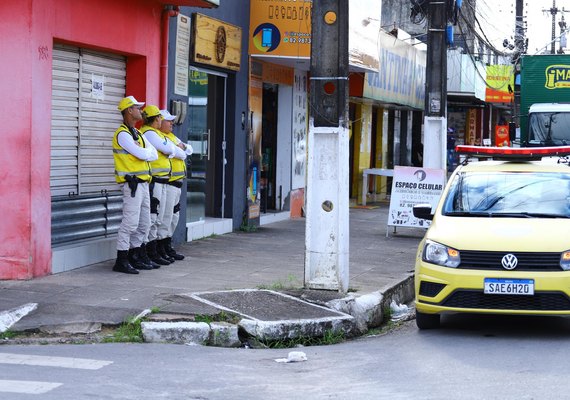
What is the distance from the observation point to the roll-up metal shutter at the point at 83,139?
1227 centimetres

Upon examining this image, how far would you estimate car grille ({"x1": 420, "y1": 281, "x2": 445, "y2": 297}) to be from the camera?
9.43m

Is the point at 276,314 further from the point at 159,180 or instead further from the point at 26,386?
the point at 159,180

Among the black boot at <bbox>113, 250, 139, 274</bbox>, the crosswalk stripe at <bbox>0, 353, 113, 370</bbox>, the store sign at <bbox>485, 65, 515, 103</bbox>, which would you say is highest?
the store sign at <bbox>485, 65, 515, 103</bbox>

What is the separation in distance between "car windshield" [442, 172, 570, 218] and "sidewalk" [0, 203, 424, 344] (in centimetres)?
148

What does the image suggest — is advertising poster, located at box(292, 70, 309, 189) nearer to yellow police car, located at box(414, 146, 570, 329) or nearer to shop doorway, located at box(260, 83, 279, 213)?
shop doorway, located at box(260, 83, 279, 213)

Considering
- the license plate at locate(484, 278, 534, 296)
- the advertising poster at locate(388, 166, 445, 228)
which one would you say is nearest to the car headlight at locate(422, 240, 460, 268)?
the license plate at locate(484, 278, 534, 296)

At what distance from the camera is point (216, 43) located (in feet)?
53.9

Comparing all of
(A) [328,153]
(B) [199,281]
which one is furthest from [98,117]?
(A) [328,153]

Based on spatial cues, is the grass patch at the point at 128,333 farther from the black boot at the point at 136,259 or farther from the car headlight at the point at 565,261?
the car headlight at the point at 565,261

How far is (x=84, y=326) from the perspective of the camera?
9078 millimetres

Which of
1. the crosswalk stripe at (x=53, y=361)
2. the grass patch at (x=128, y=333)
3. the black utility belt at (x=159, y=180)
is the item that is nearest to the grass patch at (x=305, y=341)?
the grass patch at (x=128, y=333)

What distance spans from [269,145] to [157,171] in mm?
7907

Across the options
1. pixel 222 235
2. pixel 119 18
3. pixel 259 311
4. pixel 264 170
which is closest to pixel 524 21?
pixel 264 170

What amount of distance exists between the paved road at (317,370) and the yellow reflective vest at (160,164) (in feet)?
13.5
